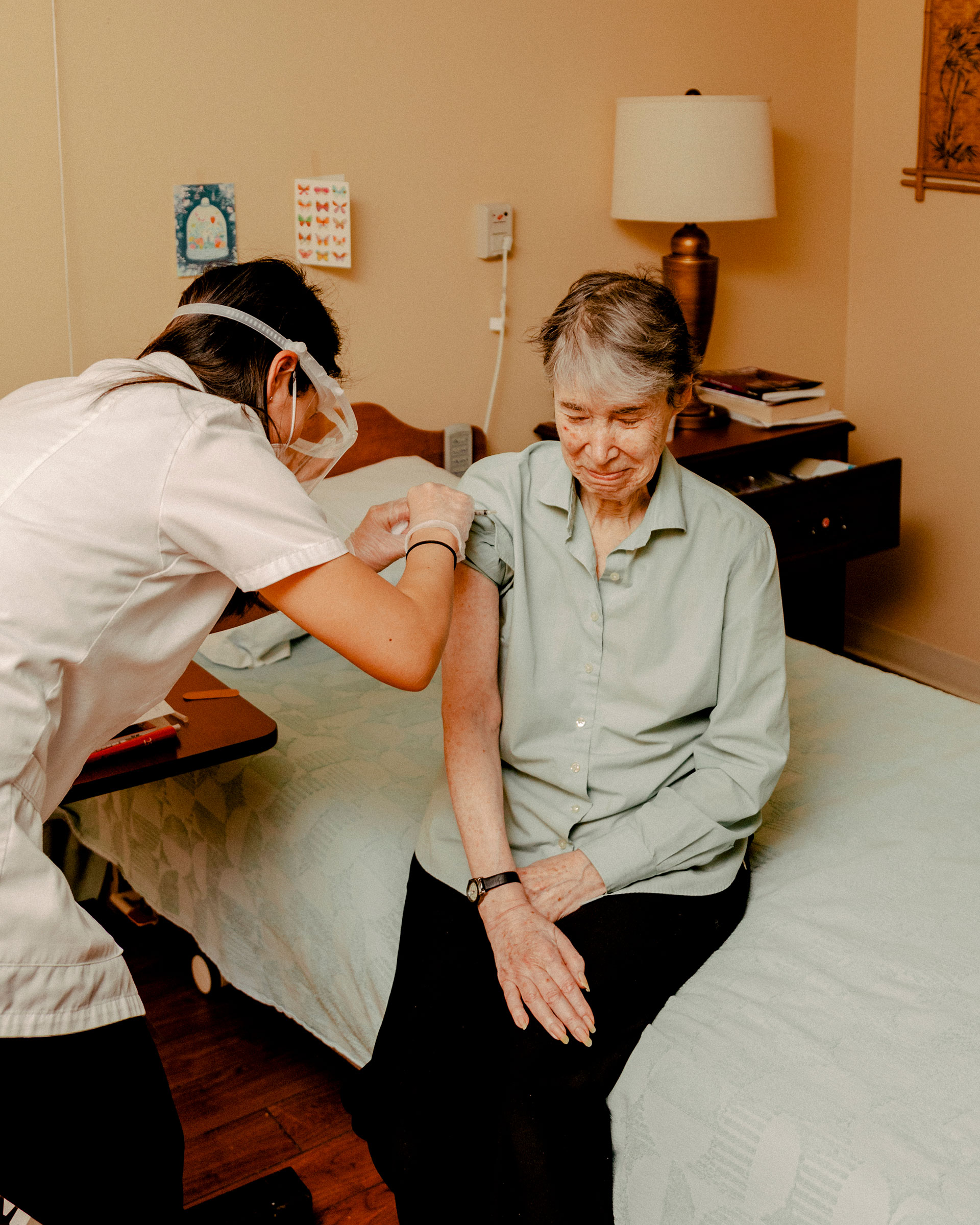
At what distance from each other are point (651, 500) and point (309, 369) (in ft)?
1.51

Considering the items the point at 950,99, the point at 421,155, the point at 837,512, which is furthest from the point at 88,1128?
the point at 950,99

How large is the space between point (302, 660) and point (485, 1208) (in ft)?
3.79

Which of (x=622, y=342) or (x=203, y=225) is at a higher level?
(x=203, y=225)

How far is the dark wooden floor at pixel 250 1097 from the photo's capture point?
1656mm

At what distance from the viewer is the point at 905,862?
153 cm

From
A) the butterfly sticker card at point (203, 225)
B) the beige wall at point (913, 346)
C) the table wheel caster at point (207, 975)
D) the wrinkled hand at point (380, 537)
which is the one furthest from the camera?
the beige wall at point (913, 346)

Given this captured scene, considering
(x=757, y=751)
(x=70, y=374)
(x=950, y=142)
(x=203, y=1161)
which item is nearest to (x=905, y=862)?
(x=757, y=751)

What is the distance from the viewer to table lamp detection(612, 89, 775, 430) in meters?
2.64

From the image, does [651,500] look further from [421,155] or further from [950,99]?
[950,99]

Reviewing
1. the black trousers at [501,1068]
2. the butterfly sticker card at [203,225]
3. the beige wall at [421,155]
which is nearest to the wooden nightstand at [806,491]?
the beige wall at [421,155]

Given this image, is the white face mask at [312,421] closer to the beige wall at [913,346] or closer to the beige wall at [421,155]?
the beige wall at [421,155]

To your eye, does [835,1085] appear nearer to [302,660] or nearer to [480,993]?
[480,993]

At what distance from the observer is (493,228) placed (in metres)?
2.71

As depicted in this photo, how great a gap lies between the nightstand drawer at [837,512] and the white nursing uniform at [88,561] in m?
1.78
